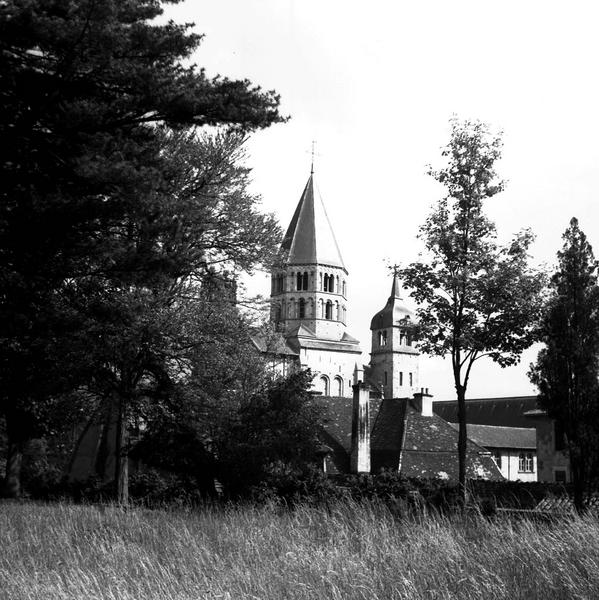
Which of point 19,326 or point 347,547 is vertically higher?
point 19,326

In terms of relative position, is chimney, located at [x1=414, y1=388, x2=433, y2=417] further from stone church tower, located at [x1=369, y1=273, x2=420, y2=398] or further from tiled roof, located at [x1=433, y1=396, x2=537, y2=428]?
stone church tower, located at [x1=369, y1=273, x2=420, y2=398]

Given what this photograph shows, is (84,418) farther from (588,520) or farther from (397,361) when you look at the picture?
(397,361)

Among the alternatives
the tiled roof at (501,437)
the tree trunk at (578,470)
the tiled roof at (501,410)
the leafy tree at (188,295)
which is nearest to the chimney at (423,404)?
the tiled roof at (501,437)

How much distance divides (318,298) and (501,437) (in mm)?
48044

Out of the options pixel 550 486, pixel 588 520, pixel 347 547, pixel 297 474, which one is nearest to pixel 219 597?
pixel 347 547

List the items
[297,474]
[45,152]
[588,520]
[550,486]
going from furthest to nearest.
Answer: [550,486] → [297,474] → [45,152] → [588,520]

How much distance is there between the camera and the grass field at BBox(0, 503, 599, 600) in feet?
23.4

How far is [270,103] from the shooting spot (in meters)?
14.1

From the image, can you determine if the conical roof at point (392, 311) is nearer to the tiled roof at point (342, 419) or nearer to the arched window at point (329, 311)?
the arched window at point (329, 311)

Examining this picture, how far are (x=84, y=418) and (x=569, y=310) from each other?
46.9ft

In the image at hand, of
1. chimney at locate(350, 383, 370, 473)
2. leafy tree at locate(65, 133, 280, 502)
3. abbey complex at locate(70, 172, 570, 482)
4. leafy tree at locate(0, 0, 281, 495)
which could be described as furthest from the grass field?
chimney at locate(350, 383, 370, 473)

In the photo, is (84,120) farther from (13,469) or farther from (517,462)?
(517,462)

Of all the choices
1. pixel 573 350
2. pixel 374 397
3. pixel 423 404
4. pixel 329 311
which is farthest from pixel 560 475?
pixel 329 311

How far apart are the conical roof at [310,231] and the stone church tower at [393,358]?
42.6ft
